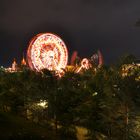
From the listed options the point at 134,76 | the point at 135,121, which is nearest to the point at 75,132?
the point at 135,121

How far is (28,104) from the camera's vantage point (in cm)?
3556

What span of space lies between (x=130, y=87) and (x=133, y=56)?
6.95 ft

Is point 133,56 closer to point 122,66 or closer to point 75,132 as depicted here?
point 122,66

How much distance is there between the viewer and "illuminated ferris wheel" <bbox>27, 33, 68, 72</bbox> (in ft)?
201

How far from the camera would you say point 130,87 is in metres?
24.8

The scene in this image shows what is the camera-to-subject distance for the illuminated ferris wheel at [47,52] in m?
61.3

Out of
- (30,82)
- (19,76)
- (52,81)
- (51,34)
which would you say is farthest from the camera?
(51,34)

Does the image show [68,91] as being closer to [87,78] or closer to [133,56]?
[87,78]

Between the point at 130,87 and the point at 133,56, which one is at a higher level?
the point at 133,56

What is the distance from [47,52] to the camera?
216ft

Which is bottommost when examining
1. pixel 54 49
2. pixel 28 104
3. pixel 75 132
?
pixel 75 132

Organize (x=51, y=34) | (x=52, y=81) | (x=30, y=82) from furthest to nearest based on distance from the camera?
(x=51, y=34) < (x=30, y=82) < (x=52, y=81)

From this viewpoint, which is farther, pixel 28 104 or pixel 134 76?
pixel 28 104

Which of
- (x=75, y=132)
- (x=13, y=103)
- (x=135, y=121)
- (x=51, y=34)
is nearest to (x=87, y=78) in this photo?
(x=75, y=132)
